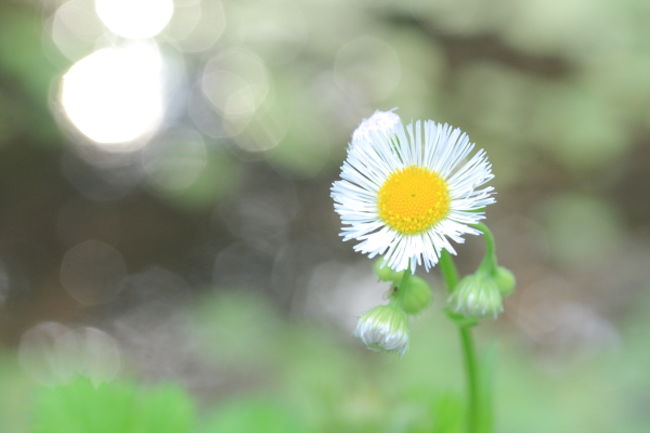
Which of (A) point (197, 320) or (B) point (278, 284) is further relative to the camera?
(B) point (278, 284)

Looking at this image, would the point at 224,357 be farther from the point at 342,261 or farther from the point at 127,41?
the point at 127,41

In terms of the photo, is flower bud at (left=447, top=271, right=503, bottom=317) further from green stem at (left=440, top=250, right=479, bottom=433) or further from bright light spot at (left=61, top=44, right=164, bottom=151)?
bright light spot at (left=61, top=44, right=164, bottom=151)

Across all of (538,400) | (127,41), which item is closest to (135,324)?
(127,41)

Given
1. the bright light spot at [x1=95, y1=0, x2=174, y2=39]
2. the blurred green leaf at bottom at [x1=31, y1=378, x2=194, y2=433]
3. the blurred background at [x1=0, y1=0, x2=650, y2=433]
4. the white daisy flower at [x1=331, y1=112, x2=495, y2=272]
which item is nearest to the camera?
the white daisy flower at [x1=331, y1=112, x2=495, y2=272]

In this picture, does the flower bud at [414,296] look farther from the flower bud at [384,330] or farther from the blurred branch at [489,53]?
the blurred branch at [489,53]

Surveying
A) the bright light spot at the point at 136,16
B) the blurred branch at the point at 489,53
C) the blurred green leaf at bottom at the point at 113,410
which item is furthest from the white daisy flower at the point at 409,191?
the bright light spot at the point at 136,16

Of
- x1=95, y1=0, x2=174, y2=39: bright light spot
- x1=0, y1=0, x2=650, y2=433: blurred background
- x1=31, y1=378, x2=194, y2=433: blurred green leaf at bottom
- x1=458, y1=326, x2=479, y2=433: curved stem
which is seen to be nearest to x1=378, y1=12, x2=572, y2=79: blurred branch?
x1=0, y1=0, x2=650, y2=433: blurred background
